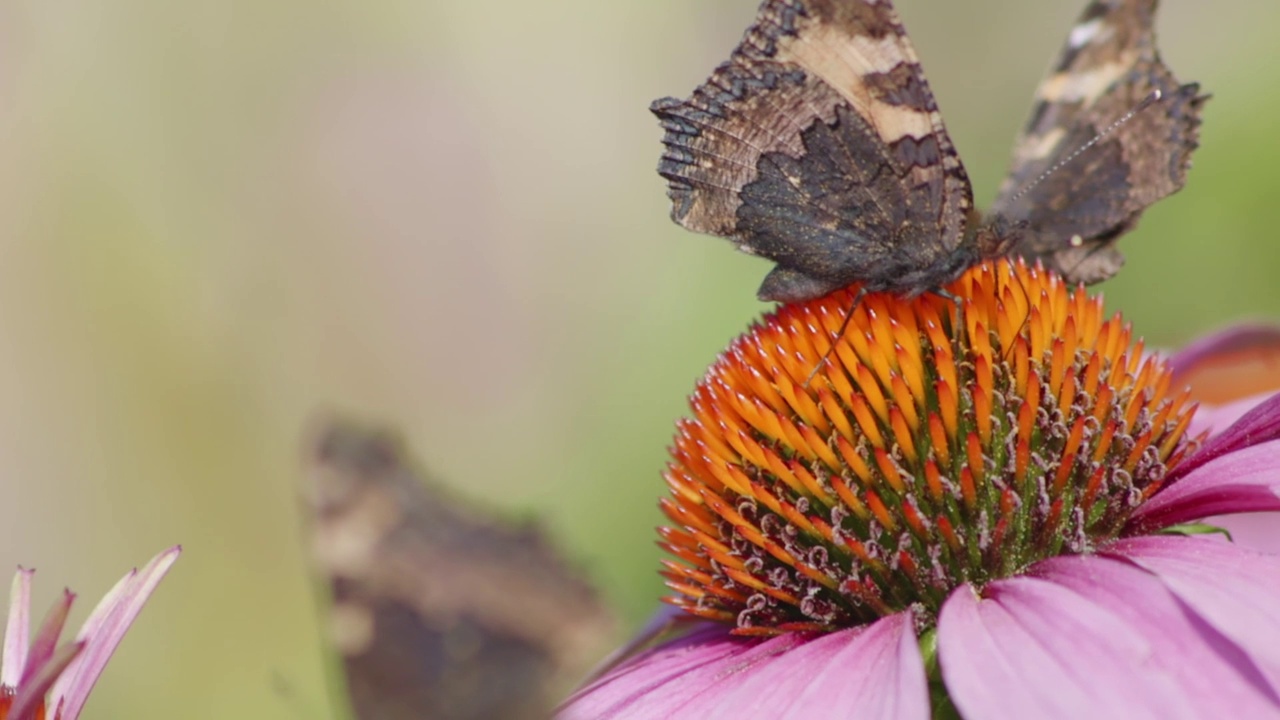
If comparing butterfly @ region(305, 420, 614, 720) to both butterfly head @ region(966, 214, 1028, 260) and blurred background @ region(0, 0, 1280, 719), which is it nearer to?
butterfly head @ region(966, 214, 1028, 260)

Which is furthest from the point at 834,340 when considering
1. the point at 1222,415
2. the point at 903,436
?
the point at 1222,415

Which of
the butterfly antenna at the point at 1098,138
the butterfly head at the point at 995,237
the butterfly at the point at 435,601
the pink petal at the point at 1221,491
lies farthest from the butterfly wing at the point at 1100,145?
the butterfly at the point at 435,601

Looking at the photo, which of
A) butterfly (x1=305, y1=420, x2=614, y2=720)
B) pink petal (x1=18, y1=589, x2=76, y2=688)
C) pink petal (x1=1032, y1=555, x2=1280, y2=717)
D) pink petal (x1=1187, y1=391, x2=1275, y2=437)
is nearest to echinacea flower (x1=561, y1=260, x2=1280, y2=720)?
pink petal (x1=1032, y1=555, x2=1280, y2=717)

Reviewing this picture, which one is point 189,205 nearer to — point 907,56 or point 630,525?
point 630,525

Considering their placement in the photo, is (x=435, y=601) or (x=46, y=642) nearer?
(x=46, y=642)

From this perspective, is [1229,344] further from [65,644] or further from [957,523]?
[65,644]

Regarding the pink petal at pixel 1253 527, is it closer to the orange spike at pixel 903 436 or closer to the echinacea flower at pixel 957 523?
the echinacea flower at pixel 957 523

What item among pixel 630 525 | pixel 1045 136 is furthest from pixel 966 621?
pixel 630 525
